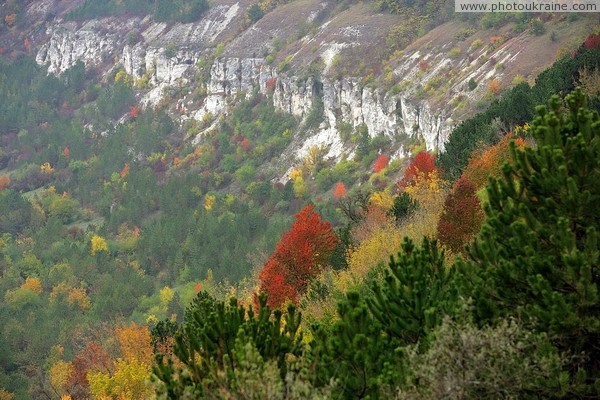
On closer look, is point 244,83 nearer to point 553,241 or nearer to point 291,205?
point 291,205

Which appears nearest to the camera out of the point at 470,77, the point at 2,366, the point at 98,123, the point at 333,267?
the point at 333,267

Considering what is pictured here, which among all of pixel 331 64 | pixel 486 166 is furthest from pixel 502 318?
pixel 331 64

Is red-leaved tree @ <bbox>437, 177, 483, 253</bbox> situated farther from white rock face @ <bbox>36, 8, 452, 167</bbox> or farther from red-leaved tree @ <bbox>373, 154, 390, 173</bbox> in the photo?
red-leaved tree @ <bbox>373, 154, 390, 173</bbox>

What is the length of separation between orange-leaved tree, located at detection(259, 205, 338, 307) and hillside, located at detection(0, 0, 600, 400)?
0.54 feet

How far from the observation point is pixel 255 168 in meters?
130

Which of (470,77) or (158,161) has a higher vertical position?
(470,77)

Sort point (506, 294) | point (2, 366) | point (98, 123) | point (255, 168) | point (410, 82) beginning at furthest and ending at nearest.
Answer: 1. point (98, 123)
2. point (255, 168)
3. point (410, 82)
4. point (2, 366)
5. point (506, 294)

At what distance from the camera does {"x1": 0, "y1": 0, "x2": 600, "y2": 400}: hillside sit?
15.8 meters

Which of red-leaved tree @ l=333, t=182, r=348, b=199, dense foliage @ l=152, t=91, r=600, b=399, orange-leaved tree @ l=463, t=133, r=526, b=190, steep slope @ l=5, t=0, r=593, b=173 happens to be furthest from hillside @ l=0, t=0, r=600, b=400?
red-leaved tree @ l=333, t=182, r=348, b=199

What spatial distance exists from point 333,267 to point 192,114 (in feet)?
370

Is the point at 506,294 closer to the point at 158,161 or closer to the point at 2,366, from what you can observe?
the point at 2,366

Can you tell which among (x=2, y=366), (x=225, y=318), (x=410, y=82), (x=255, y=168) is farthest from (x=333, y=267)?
(x=255, y=168)

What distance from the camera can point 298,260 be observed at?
4697 cm

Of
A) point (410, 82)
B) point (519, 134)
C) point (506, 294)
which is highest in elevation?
point (506, 294)
